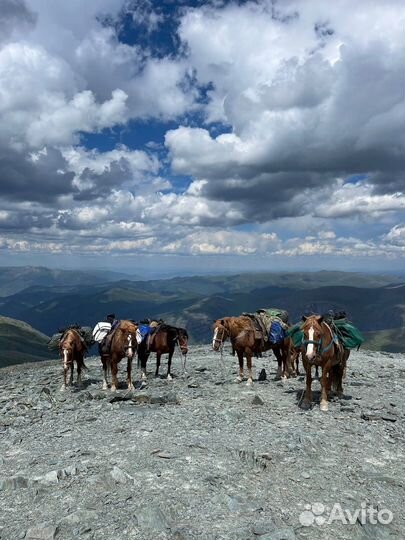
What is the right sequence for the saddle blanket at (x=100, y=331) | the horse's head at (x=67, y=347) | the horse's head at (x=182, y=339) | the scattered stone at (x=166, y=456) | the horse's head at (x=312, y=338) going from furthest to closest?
1. the horse's head at (x=182, y=339)
2. the saddle blanket at (x=100, y=331)
3. the horse's head at (x=67, y=347)
4. the horse's head at (x=312, y=338)
5. the scattered stone at (x=166, y=456)

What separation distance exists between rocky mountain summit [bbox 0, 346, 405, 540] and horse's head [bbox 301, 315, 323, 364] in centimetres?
241

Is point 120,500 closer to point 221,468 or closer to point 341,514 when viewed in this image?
point 221,468

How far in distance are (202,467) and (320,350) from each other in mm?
7344

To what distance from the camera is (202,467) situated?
10305 mm

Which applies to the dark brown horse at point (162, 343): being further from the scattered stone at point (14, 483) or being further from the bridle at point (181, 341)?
the scattered stone at point (14, 483)

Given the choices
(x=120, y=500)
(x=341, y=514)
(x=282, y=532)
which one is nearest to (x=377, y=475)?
(x=341, y=514)

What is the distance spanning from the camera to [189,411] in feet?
50.7

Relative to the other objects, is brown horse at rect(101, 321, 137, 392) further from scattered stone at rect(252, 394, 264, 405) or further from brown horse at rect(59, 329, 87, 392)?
scattered stone at rect(252, 394, 264, 405)

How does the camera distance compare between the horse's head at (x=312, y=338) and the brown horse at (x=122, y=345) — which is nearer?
the horse's head at (x=312, y=338)

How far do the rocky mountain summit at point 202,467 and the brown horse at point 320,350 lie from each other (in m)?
0.95

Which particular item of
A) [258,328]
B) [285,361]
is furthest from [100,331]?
[285,361]

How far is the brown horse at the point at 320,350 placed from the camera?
15289 mm

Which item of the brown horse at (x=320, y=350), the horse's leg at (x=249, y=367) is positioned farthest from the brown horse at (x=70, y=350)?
the brown horse at (x=320, y=350)

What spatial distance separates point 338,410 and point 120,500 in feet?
33.4
